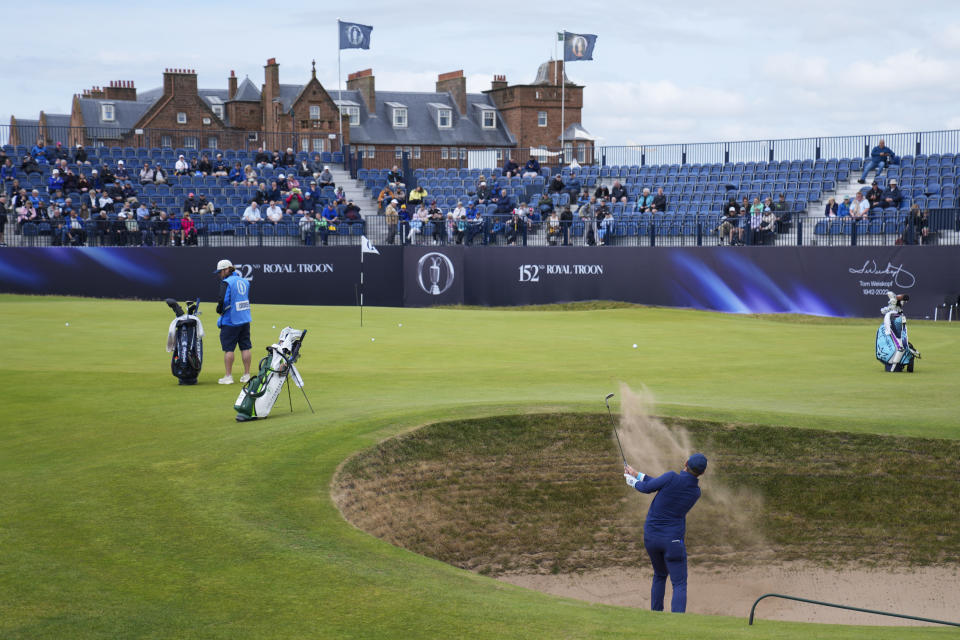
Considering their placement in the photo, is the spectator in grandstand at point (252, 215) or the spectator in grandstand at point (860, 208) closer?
the spectator in grandstand at point (860, 208)

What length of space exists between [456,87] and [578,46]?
49.1 metres

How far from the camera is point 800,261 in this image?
34.3 metres

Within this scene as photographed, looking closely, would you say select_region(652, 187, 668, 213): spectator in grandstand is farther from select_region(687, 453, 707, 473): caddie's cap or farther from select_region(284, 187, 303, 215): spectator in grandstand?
select_region(687, 453, 707, 473): caddie's cap

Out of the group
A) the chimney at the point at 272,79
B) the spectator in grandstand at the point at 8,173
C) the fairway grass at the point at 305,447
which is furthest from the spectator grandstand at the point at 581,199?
the chimney at the point at 272,79

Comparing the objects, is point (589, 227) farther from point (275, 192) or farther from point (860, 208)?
point (275, 192)

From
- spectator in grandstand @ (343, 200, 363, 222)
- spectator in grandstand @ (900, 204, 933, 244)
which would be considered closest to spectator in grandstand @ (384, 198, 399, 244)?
spectator in grandstand @ (343, 200, 363, 222)

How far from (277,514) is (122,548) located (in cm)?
157

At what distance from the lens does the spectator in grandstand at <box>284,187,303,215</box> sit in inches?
1622

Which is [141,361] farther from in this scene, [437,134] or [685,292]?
[437,134]

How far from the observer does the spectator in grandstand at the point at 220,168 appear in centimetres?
4441

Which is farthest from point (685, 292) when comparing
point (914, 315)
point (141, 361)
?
point (141, 361)

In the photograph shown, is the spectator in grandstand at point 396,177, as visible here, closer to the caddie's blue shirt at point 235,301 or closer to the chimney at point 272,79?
the caddie's blue shirt at point 235,301

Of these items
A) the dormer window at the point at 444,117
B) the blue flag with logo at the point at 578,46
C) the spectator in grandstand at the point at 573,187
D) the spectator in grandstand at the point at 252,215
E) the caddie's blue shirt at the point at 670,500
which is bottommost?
the caddie's blue shirt at the point at 670,500

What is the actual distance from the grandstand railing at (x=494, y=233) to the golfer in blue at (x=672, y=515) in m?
24.9
